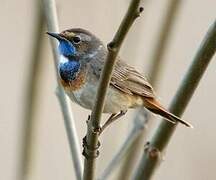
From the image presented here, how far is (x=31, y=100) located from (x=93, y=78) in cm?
32

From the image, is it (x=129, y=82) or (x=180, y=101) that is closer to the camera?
(x=180, y=101)

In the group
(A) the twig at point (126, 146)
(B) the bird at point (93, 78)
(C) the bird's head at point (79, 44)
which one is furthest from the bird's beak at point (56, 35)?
(A) the twig at point (126, 146)

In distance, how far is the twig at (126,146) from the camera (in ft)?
8.70

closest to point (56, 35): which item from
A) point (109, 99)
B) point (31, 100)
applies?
point (31, 100)

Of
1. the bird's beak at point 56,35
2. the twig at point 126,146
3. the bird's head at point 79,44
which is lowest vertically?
the twig at point 126,146

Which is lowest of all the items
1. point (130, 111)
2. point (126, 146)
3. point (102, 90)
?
point (130, 111)

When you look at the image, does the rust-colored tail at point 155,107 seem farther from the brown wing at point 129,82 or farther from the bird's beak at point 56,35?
the bird's beak at point 56,35

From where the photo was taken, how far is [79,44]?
126 inches

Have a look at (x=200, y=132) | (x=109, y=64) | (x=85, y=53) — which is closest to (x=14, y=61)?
(x=200, y=132)

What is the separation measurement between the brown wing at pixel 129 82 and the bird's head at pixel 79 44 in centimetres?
15

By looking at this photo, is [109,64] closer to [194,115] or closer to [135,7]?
[135,7]

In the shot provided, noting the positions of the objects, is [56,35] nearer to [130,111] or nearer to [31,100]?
[31,100]

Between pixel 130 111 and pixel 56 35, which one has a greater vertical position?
pixel 56 35

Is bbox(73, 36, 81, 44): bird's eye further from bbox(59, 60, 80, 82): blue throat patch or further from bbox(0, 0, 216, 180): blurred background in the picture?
bbox(0, 0, 216, 180): blurred background
